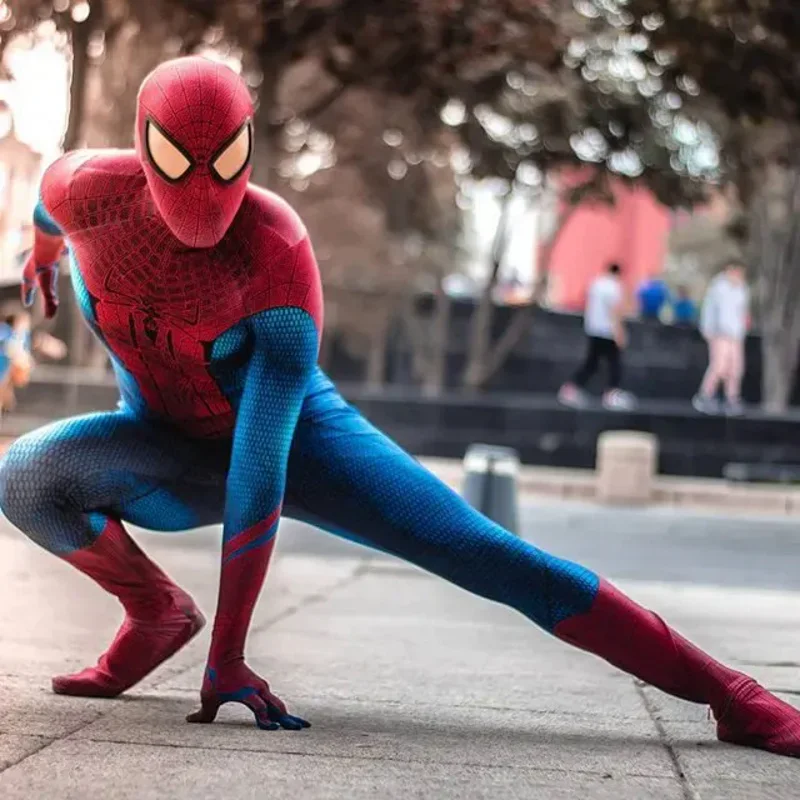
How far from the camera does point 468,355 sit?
78.0 feet

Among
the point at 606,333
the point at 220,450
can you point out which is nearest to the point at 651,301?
the point at 606,333

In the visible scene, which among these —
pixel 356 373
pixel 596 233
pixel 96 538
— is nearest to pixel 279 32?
pixel 96 538

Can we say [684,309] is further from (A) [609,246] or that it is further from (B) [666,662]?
(A) [609,246]

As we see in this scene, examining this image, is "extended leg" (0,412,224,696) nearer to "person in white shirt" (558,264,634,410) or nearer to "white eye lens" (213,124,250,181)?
"white eye lens" (213,124,250,181)

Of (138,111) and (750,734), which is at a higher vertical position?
(138,111)

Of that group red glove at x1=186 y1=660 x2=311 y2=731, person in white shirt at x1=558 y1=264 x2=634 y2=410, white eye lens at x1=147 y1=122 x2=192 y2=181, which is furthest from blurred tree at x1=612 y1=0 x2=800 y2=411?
red glove at x1=186 y1=660 x2=311 y2=731

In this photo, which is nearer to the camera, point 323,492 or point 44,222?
point 323,492

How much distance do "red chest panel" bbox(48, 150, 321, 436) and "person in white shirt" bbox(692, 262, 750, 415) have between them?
15973 millimetres

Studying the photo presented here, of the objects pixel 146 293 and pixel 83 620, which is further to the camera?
pixel 83 620

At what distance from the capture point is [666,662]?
3.67 meters

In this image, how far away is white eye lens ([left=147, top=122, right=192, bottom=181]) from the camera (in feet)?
11.0

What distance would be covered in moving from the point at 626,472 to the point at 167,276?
42.8 ft

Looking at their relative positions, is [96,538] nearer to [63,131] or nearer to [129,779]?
[129,779]

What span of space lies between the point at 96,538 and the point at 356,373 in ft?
70.4
